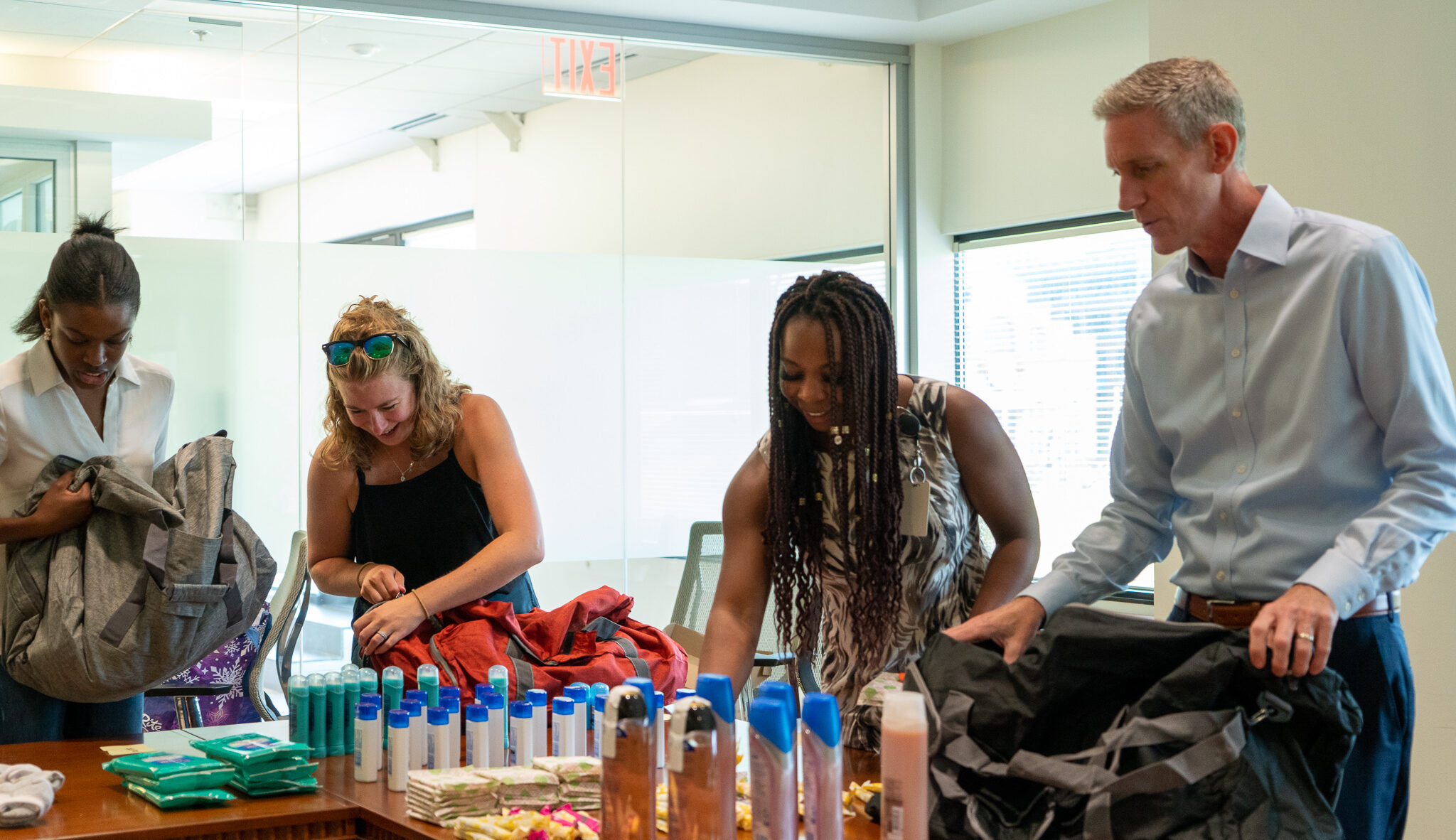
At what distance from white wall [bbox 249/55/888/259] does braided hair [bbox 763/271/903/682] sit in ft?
9.95

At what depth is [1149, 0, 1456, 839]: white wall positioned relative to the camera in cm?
324

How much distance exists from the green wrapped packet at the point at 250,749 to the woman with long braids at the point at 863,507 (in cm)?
65

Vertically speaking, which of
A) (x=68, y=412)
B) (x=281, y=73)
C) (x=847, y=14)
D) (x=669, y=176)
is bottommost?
(x=68, y=412)

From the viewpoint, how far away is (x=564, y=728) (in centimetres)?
205

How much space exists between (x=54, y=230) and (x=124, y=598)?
2430 millimetres

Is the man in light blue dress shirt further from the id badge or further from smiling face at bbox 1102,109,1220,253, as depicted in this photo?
the id badge

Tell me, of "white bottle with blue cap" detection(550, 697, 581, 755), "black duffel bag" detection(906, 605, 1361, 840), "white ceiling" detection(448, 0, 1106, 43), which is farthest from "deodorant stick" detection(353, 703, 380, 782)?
"white ceiling" detection(448, 0, 1106, 43)

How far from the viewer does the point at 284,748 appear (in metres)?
2.03

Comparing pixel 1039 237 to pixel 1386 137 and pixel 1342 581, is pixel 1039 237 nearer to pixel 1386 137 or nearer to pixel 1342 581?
pixel 1386 137

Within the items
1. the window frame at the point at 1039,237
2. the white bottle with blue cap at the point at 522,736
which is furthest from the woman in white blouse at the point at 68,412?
the window frame at the point at 1039,237

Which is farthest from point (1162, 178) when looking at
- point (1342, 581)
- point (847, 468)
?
point (847, 468)

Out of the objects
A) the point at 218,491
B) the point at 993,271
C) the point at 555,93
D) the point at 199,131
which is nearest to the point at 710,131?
the point at 555,93

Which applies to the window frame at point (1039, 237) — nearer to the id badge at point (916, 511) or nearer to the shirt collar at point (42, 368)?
the id badge at point (916, 511)

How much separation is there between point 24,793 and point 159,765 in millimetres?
187
